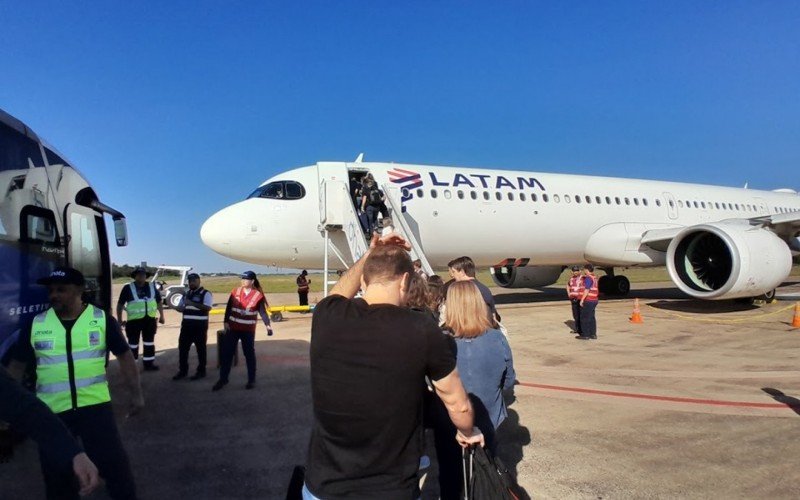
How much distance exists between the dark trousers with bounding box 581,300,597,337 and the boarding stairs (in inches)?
139

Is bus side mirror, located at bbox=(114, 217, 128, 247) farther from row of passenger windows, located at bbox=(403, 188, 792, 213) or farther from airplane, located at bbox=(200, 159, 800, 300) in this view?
row of passenger windows, located at bbox=(403, 188, 792, 213)

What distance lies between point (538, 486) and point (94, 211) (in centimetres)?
667

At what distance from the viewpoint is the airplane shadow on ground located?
546 cm

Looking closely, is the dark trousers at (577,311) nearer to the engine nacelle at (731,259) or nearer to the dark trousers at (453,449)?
the engine nacelle at (731,259)

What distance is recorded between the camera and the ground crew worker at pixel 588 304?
31.6 feet

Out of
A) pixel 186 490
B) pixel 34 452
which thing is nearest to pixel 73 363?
pixel 186 490

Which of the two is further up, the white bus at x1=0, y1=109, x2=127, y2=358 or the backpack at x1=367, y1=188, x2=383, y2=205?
the backpack at x1=367, y1=188, x2=383, y2=205

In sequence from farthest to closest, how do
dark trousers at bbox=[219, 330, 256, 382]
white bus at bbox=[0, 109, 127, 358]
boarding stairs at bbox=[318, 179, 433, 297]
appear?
boarding stairs at bbox=[318, 179, 433, 297] < dark trousers at bbox=[219, 330, 256, 382] < white bus at bbox=[0, 109, 127, 358]

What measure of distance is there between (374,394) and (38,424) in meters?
1.32

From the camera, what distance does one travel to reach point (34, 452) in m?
4.75

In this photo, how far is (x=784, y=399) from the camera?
5.75 metres

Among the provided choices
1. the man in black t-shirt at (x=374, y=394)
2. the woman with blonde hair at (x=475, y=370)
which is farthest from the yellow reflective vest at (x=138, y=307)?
the man in black t-shirt at (x=374, y=394)

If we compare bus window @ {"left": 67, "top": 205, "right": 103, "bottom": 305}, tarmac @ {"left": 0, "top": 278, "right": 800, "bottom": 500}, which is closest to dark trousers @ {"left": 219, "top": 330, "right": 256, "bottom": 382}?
tarmac @ {"left": 0, "top": 278, "right": 800, "bottom": 500}

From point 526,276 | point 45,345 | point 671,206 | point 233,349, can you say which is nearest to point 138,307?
point 233,349
